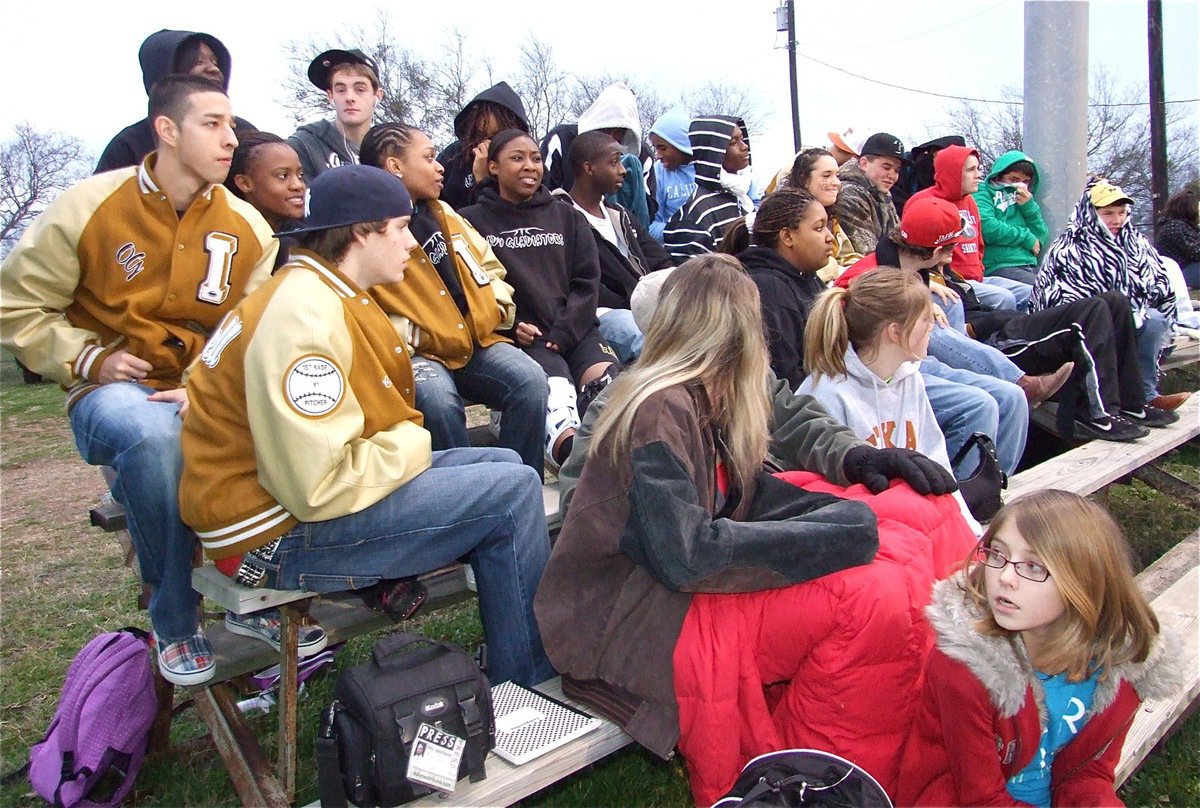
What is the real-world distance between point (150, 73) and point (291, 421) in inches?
90.1

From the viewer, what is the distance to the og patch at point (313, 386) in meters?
2.30

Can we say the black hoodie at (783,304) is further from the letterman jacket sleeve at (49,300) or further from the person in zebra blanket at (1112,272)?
the letterman jacket sleeve at (49,300)

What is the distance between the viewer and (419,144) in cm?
381

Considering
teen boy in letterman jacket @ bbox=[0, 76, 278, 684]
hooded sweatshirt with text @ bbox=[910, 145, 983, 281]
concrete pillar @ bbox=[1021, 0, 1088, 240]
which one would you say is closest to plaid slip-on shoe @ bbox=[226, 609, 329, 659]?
teen boy in letterman jacket @ bbox=[0, 76, 278, 684]

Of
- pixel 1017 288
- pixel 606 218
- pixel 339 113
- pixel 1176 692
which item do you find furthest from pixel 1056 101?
pixel 1176 692

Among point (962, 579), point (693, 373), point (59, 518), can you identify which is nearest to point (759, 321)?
point (693, 373)

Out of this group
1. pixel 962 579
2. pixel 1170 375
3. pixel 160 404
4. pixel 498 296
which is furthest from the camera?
pixel 1170 375

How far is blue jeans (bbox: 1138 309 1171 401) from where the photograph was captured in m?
5.47

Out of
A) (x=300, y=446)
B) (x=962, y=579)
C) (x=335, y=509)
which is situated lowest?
(x=962, y=579)

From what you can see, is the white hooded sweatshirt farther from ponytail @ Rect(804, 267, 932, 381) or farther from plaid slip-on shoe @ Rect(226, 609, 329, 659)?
plaid slip-on shoe @ Rect(226, 609, 329, 659)

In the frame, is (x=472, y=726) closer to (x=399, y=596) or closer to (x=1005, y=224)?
(x=399, y=596)

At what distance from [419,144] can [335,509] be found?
193 centimetres

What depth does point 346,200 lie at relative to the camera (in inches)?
104

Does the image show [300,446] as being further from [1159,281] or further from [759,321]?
[1159,281]
